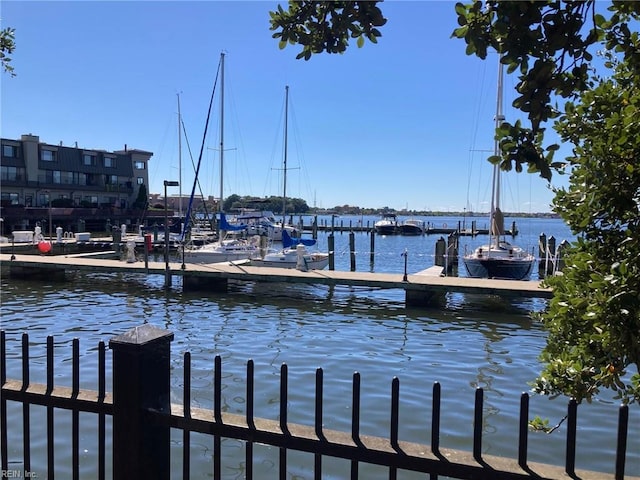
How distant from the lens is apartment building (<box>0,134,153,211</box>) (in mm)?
56000

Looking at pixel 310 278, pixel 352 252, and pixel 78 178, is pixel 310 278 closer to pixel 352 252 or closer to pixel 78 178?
pixel 352 252

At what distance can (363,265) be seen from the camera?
115 feet

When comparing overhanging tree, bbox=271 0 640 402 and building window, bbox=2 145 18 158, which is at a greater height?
building window, bbox=2 145 18 158

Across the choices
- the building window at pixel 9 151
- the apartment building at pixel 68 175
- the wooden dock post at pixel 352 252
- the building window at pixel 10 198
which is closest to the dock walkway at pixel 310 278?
the wooden dock post at pixel 352 252

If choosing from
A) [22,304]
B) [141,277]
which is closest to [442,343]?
[22,304]

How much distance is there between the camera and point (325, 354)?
10414 mm

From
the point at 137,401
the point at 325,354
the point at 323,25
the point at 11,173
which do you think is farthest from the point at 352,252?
the point at 11,173

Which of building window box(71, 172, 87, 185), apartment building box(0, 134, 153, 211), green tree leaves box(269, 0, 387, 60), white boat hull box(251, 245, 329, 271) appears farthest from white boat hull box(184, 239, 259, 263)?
building window box(71, 172, 87, 185)

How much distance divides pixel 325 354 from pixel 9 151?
57.9 m

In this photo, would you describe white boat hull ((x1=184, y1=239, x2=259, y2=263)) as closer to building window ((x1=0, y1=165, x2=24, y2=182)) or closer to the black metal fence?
the black metal fence

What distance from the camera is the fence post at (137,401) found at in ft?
10.5

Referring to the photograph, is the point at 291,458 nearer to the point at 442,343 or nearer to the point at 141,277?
the point at 442,343

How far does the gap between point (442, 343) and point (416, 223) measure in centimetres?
7354

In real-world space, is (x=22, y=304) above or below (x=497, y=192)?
below
